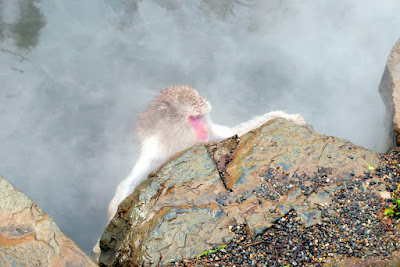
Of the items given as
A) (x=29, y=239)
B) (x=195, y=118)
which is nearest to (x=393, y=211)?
(x=195, y=118)

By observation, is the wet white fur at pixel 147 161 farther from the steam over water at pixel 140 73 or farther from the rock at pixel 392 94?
the rock at pixel 392 94

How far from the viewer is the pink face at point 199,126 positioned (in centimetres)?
567

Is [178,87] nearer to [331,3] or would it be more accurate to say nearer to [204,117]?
[204,117]

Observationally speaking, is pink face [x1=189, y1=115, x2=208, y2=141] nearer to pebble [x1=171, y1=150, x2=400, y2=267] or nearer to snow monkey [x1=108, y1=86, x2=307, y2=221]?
snow monkey [x1=108, y1=86, x2=307, y2=221]

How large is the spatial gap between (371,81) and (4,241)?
6.50 metres

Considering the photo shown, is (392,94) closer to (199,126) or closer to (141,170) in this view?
(199,126)

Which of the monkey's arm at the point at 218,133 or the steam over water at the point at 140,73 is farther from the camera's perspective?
the steam over water at the point at 140,73

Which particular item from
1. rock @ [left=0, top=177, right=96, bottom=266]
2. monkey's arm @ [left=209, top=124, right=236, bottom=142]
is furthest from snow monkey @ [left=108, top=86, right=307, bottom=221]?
rock @ [left=0, top=177, right=96, bottom=266]

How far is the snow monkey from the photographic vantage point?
546cm

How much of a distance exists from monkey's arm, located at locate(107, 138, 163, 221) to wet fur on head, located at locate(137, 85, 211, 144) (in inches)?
7.7

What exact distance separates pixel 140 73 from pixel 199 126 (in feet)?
7.64

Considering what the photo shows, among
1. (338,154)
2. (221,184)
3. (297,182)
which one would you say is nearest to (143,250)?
(221,184)

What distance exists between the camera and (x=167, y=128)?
18.5 ft

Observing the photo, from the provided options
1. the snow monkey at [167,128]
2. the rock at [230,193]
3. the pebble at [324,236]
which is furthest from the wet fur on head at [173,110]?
the pebble at [324,236]
